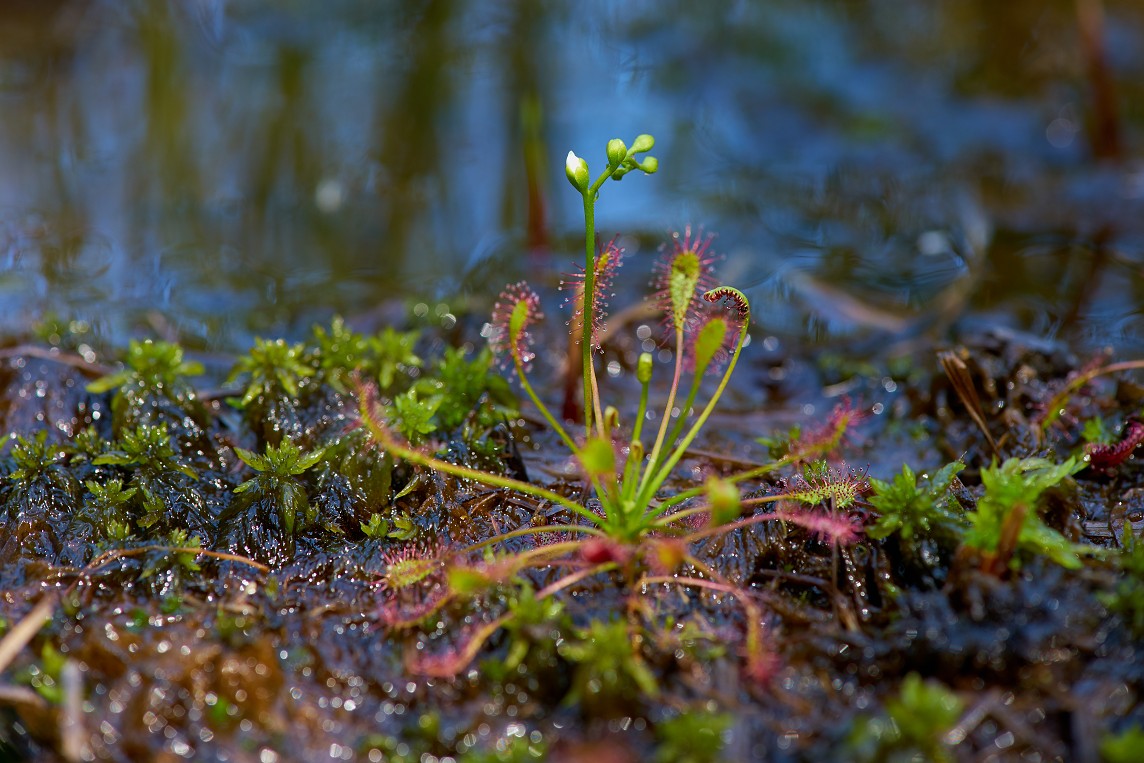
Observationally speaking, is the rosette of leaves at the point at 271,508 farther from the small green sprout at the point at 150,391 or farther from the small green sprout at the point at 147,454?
the small green sprout at the point at 150,391

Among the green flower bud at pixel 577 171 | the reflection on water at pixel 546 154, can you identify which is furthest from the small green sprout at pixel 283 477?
the reflection on water at pixel 546 154

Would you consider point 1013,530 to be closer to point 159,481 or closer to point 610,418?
point 610,418

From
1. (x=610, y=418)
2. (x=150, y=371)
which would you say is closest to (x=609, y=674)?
(x=610, y=418)

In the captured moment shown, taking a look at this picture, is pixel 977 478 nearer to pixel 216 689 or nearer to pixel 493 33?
pixel 216 689

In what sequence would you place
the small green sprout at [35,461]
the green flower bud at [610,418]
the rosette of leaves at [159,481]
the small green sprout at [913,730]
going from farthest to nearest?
the small green sprout at [35,461], the rosette of leaves at [159,481], the green flower bud at [610,418], the small green sprout at [913,730]

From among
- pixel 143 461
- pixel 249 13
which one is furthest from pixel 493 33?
pixel 143 461

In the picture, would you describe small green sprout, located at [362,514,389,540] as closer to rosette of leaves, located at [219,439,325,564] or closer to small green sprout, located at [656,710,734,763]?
rosette of leaves, located at [219,439,325,564]
